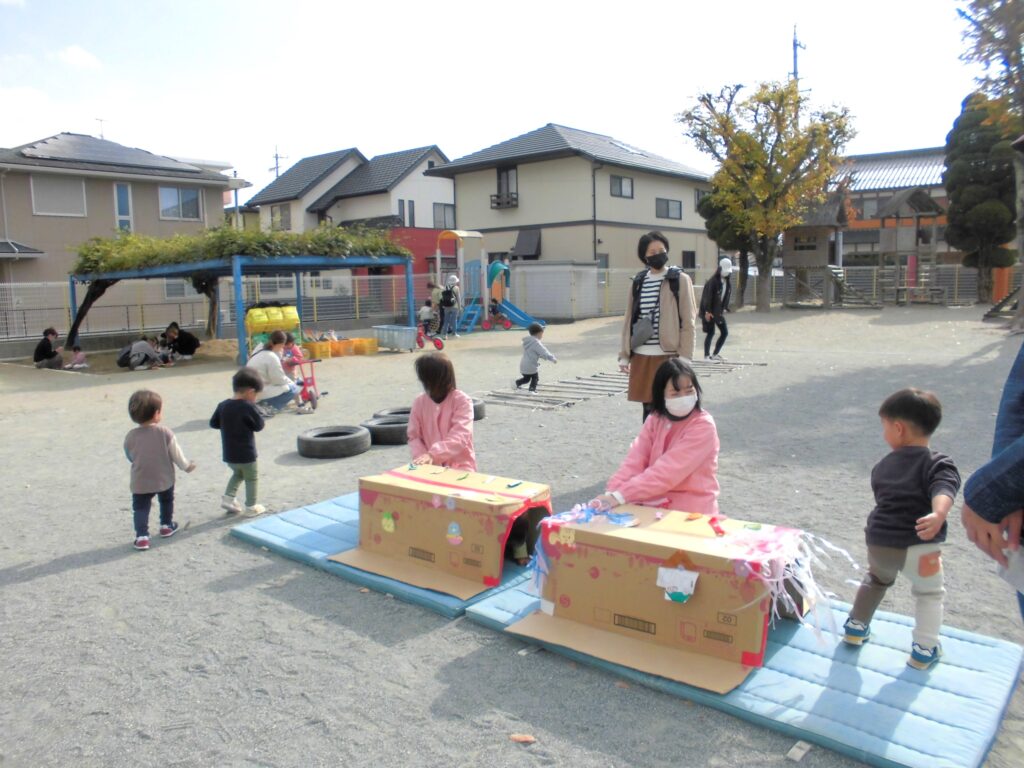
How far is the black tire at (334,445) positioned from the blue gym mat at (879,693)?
4.66 meters

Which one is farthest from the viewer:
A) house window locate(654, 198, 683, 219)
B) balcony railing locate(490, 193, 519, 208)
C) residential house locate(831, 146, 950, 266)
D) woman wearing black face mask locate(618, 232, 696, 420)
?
house window locate(654, 198, 683, 219)

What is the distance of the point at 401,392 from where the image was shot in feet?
40.7

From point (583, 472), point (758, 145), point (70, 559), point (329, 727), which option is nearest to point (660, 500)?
point (329, 727)

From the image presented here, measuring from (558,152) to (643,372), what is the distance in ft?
89.9

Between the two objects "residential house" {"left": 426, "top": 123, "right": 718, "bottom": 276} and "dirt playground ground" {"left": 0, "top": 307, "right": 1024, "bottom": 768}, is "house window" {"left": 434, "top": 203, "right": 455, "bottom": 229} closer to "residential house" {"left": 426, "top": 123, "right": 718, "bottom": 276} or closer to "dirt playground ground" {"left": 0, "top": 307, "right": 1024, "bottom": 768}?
"residential house" {"left": 426, "top": 123, "right": 718, "bottom": 276}

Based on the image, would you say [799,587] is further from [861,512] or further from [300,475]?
[300,475]

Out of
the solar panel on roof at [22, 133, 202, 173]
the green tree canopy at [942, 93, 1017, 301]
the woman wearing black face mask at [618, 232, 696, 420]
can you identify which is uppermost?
the solar panel on roof at [22, 133, 202, 173]

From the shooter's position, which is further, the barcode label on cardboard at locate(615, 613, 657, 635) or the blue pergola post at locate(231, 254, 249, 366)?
the blue pergola post at locate(231, 254, 249, 366)

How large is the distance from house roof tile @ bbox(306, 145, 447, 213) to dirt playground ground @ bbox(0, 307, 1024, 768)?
1275 inches

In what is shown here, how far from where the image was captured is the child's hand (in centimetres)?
288

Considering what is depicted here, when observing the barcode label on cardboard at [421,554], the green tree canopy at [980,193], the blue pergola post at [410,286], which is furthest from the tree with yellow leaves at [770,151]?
the barcode label on cardboard at [421,554]

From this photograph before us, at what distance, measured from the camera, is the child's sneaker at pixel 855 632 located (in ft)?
11.3

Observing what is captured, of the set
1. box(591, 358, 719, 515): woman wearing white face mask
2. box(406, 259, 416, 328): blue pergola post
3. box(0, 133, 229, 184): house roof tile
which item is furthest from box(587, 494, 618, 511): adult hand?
box(0, 133, 229, 184): house roof tile

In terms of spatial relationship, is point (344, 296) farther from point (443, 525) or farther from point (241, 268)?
point (443, 525)
